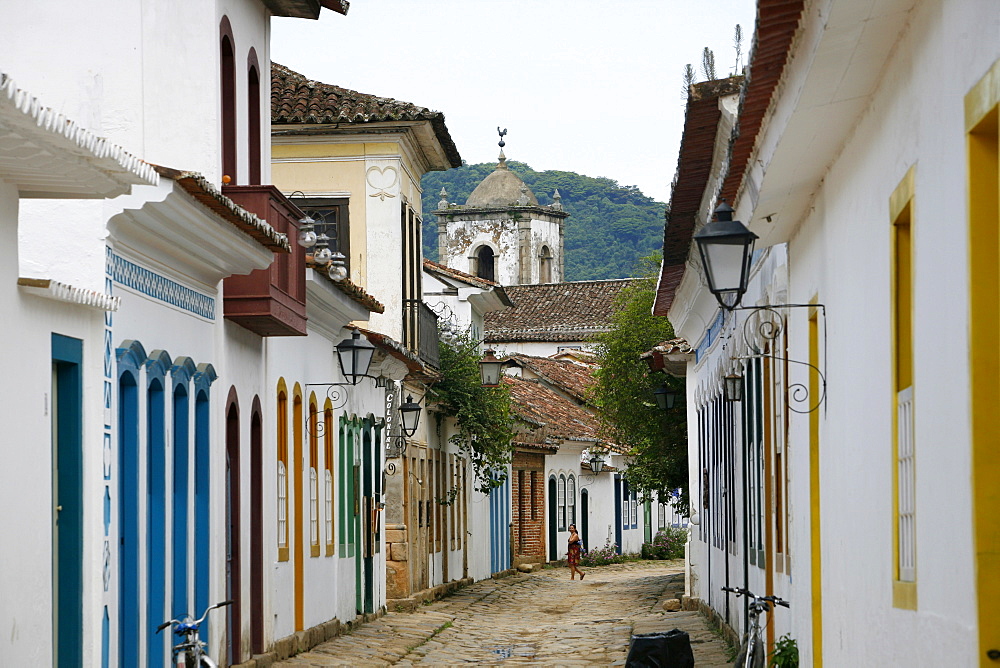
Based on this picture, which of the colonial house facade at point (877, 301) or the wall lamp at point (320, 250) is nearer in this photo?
the colonial house facade at point (877, 301)

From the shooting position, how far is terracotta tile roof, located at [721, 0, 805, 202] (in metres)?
6.33

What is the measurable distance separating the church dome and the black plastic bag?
69.7 metres

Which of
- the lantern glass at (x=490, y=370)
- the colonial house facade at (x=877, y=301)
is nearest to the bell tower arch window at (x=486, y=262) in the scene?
the lantern glass at (x=490, y=370)

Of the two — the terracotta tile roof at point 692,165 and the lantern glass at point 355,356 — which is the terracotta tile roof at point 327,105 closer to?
the lantern glass at point 355,356

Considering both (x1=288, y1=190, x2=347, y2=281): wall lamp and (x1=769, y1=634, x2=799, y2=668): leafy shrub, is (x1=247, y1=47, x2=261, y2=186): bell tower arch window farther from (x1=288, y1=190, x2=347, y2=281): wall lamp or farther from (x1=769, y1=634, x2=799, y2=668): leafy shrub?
(x1=769, y1=634, x2=799, y2=668): leafy shrub

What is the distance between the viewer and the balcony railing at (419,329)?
1009 inches

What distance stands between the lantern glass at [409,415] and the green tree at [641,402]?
4.57m

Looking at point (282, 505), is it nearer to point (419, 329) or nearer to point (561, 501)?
point (419, 329)

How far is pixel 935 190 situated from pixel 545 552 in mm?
38591

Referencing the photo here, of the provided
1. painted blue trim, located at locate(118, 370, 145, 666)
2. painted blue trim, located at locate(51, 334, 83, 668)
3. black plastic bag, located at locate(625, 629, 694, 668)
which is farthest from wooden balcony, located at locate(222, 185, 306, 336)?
black plastic bag, located at locate(625, 629, 694, 668)

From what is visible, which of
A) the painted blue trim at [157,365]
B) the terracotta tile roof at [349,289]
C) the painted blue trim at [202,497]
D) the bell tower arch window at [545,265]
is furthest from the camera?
the bell tower arch window at [545,265]

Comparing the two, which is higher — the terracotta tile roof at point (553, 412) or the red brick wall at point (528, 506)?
the terracotta tile roof at point (553, 412)

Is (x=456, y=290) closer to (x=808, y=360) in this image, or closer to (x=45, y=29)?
(x=45, y=29)

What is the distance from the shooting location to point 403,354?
2186 cm
